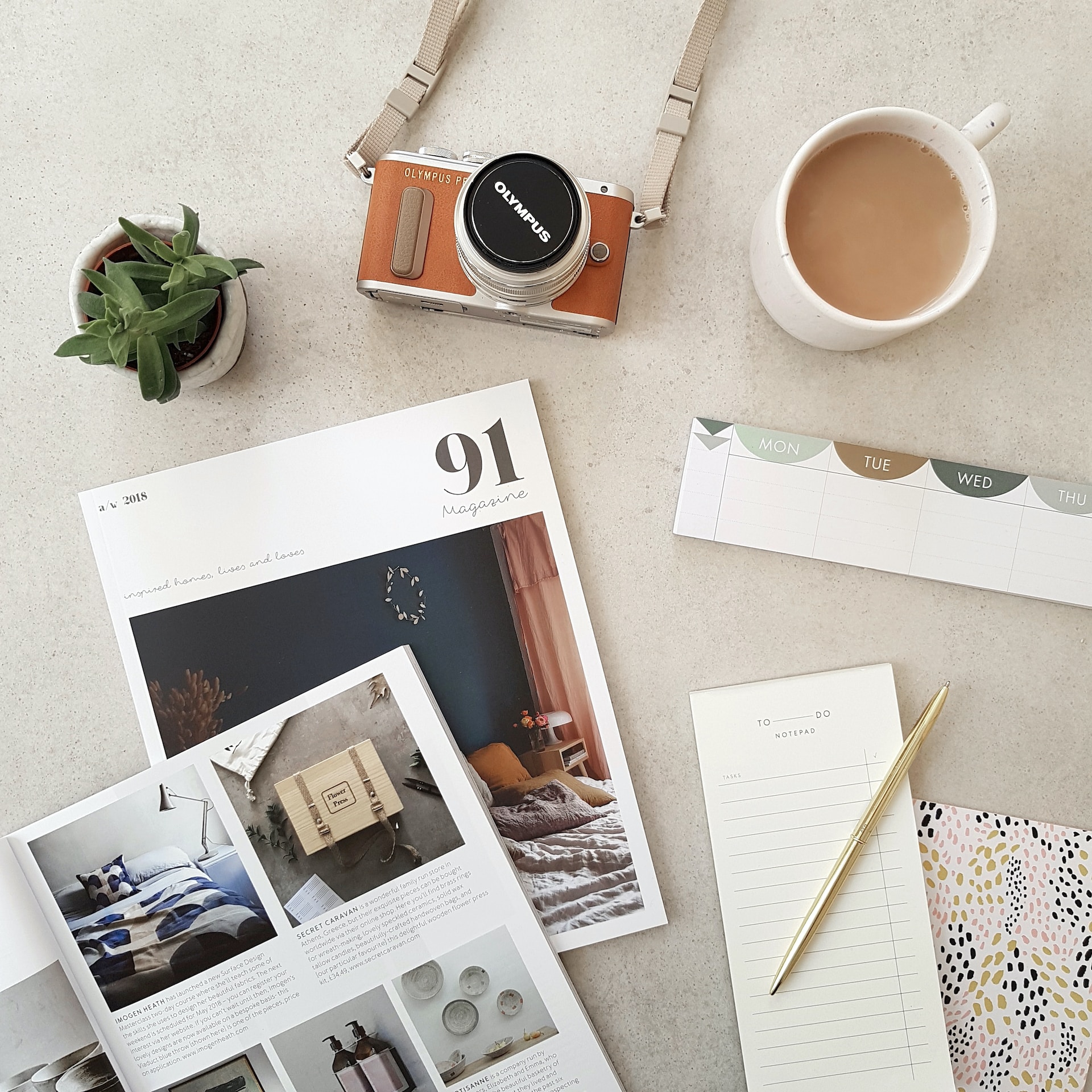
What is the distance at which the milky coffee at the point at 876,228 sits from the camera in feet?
1.85

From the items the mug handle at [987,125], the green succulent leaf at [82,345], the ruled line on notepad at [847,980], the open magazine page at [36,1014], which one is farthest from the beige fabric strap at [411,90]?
the ruled line on notepad at [847,980]

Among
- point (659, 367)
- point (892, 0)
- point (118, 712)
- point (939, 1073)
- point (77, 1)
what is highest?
point (77, 1)

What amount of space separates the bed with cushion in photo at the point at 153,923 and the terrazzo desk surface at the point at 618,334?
0.28ft

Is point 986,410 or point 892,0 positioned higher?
point 892,0

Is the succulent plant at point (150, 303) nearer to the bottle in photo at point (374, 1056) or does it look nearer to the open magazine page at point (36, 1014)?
the open magazine page at point (36, 1014)

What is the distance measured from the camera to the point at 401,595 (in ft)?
2.10

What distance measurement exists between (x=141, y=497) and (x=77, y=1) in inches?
16.1

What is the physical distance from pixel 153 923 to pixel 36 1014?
0.10 meters

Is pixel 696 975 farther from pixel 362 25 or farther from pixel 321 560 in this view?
pixel 362 25

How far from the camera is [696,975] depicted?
2.08 ft

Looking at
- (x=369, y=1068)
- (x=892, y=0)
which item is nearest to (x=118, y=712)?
(x=369, y=1068)

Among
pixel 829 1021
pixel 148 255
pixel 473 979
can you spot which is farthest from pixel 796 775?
pixel 148 255

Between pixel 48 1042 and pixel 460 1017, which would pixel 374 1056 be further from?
pixel 48 1042

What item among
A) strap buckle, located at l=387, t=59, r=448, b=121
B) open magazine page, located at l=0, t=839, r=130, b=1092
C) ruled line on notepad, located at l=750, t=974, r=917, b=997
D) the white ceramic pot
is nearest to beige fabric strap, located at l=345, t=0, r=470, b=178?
strap buckle, located at l=387, t=59, r=448, b=121
